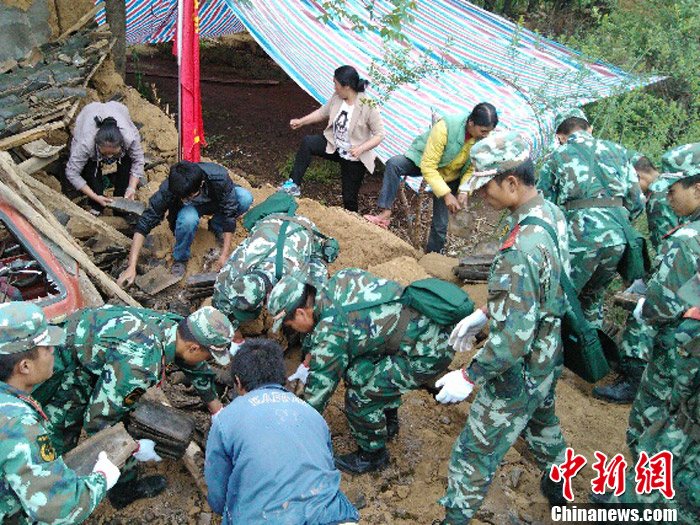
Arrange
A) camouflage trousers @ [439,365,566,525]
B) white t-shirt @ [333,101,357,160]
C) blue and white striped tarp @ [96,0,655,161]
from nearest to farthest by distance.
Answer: camouflage trousers @ [439,365,566,525] < white t-shirt @ [333,101,357,160] < blue and white striped tarp @ [96,0,655,161]

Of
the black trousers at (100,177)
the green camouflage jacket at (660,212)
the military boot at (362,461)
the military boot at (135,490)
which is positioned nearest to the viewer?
the military boot at (135,490)

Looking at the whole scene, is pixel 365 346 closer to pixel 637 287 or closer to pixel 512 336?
pixel 512 336

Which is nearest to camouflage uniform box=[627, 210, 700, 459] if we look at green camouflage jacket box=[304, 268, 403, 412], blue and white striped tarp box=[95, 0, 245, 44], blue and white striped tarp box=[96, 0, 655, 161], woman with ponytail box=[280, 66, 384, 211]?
green camouflage jacket box=[304, 268, 403, 412]

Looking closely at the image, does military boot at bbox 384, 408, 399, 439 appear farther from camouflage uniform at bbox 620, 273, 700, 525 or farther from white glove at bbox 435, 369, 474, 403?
camouflage uniform at bbox 620, 273, 700, 525

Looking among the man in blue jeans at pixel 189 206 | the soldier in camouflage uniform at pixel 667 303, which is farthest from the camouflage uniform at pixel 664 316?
the man in blue jeans at pixel 189 206

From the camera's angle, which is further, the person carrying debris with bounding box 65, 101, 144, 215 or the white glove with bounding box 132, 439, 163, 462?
the person carrying debris with bounding box 65, 101, 144, 215

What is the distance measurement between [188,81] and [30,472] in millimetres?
4494

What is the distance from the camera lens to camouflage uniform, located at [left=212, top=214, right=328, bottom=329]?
12.8ft

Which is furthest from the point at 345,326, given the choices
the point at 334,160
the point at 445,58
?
the point at 445,58

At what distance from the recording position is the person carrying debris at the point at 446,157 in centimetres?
504

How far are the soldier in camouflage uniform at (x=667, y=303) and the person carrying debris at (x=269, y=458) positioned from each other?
1.76 meters

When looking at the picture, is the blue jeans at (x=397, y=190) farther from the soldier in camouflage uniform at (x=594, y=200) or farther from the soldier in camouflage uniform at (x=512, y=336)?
the soldier in camouflage uniform at (x=512, y=336)

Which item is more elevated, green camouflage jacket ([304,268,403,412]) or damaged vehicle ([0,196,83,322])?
green camouflage jacket ([304,268,403,412])

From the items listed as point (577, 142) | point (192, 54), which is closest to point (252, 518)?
point (577, 142)
